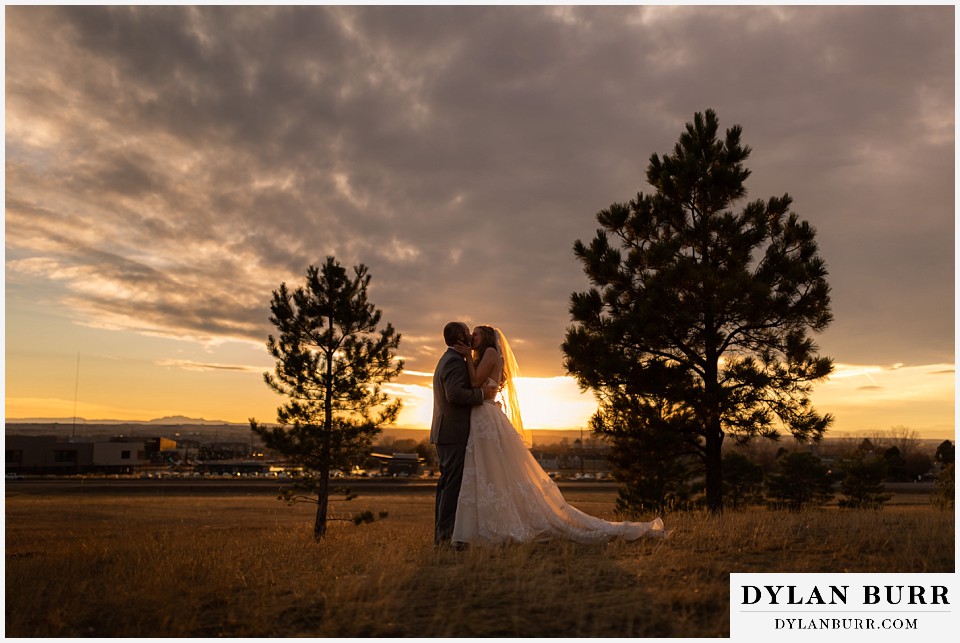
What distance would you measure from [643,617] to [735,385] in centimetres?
1203

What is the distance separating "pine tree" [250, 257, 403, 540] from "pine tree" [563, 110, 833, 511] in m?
13.4

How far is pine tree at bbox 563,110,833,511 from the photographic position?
16.1 m

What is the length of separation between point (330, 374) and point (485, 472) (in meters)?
20.7

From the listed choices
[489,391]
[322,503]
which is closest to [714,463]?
[489,391]

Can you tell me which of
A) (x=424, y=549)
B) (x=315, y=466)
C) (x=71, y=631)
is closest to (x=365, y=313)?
(x=315, y=466)

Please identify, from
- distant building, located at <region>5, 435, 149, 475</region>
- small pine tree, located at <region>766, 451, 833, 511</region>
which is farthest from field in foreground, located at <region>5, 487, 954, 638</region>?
distant building, located at <region>5, 435, 149, 475</region>

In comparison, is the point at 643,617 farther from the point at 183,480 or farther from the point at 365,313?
the point at 183,480

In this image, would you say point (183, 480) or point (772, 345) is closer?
point (772, 345)

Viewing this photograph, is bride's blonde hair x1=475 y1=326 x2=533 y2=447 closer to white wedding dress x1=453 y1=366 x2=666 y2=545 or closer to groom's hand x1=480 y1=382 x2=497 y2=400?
groom's hand x1=480 y1=382 x2=497 y2=400

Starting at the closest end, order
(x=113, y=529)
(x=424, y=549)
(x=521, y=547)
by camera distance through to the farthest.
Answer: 1. (x=521, y=547)
2. (x=424, y=549)
3. (x=113, y=529)

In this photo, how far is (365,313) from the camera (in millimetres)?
28922

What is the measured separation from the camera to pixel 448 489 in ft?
29.9

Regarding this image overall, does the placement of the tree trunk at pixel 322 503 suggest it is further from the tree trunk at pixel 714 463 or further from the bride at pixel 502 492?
the bride at pixel 502 492

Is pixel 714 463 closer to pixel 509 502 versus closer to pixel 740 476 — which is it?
pixel 509 502
